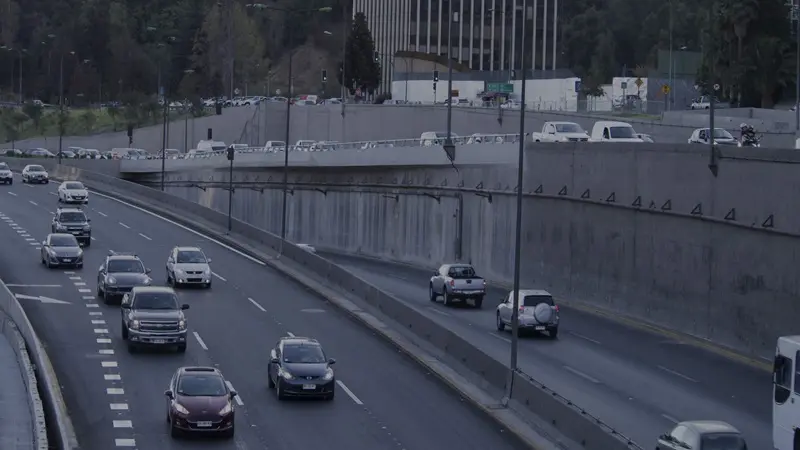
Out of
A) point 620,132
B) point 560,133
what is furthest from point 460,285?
point 560,133

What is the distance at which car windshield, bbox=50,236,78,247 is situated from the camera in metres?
53.2

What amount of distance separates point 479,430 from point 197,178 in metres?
62.7

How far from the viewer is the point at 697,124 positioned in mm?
66375

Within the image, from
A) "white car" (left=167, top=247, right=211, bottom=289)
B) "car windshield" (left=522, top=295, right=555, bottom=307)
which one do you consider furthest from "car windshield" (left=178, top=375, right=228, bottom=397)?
"white car" (left=167, top=247, right=211, bottom=289)

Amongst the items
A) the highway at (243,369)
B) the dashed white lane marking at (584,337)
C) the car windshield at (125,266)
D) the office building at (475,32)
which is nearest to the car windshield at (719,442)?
the highway at (243,369)

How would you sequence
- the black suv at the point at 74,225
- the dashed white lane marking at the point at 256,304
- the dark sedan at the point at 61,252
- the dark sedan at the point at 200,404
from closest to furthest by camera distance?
the dark sedan at the point at 200,404
the dashed white lane marking at the point at 256,304
the dark sedan at the point at 61,252
the black suv at the point at 74,225

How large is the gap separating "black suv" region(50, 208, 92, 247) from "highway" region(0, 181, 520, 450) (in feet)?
3.28

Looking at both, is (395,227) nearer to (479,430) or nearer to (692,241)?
(692,241)

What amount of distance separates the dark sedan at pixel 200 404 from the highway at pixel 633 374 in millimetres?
8500

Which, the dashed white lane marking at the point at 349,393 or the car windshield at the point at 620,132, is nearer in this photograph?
the dashed white lane marking at the point at 349,393

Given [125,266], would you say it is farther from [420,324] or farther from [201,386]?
[201,386]

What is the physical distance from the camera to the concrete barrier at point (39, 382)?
26.1m

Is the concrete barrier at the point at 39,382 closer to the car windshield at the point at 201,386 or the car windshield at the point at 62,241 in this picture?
the car windshield at the point at 201,386

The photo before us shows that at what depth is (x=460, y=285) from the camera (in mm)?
51281
